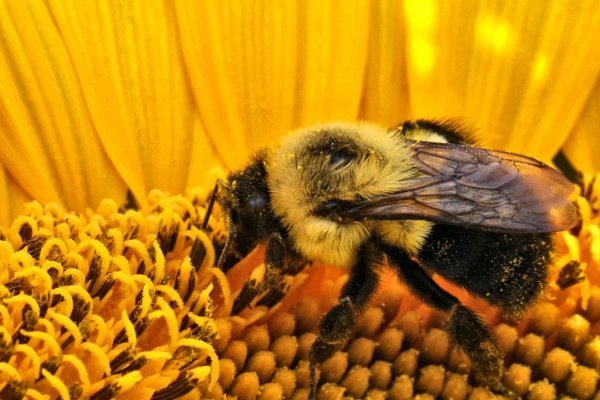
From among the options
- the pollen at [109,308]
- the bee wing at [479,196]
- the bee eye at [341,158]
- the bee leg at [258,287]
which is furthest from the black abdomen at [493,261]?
the pollen at [109,308]

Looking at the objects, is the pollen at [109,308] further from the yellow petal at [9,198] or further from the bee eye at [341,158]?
the bee eye at [341,158]

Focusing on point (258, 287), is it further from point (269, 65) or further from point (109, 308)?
point (269, 65)

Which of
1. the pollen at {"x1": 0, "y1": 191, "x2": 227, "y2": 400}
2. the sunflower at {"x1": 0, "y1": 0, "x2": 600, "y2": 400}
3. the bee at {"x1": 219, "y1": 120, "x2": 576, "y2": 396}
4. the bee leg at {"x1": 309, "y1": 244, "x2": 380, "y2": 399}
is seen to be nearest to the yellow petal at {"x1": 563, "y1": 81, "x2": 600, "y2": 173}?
the sunflower at {"x1": 0, "y1": 0, "x2": 600, "y2": 400}

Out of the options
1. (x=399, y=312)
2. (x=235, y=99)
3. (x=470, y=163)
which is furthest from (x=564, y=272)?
(x=235, y=99)

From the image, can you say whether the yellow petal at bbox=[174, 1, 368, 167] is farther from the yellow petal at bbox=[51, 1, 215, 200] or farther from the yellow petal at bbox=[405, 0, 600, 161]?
the yellow petal at bbox=[405, 0, 600, 161]

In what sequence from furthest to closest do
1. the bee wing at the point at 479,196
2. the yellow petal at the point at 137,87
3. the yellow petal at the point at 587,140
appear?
the yellow petal at the point at 587,140 → the yellow petal at the point at 137,87 → the bee wing at the point at 479,196

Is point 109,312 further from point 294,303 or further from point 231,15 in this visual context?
point 231,15
